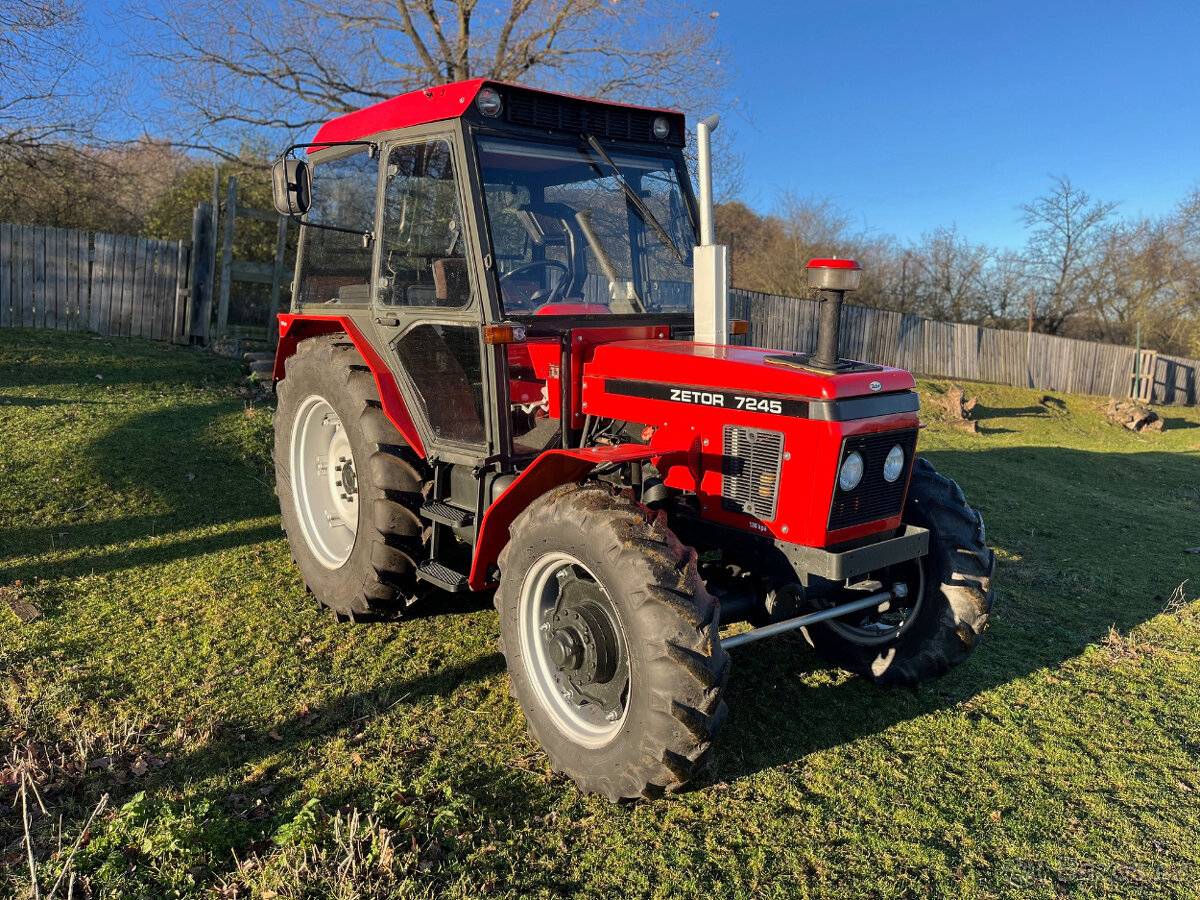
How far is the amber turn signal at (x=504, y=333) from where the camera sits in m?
3.55

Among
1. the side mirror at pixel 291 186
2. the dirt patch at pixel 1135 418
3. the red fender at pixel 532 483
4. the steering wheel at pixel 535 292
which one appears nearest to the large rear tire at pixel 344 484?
the red fender at pixel 532 483

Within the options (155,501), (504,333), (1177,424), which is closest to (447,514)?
(504,333)

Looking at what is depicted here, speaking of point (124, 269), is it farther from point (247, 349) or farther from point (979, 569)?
point (979, 569)

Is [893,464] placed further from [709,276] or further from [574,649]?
[574,649]

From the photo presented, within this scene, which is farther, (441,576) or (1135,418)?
(1135,418)

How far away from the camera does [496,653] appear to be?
422cm

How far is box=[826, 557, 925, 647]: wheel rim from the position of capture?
12.6ft

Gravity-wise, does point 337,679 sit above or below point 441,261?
below

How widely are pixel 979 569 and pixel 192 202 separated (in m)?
17.8

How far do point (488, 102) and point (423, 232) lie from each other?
0.69 metres

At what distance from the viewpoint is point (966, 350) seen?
19.2 meters

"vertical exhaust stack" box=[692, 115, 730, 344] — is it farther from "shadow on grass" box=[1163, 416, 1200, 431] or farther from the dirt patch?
"shadow on grass" box=[1163, 416, 1200, 431]

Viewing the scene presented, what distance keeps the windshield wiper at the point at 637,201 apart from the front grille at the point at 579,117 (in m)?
0.08

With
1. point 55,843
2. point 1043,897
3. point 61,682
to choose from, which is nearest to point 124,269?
point 61,682
